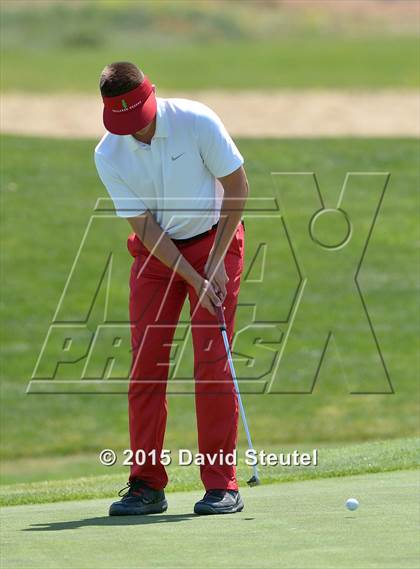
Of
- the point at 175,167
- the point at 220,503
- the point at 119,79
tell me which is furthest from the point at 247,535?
the point at 119,79

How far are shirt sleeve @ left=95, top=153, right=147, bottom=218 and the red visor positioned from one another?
0.88 ft

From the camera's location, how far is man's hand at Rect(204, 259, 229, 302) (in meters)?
5.54

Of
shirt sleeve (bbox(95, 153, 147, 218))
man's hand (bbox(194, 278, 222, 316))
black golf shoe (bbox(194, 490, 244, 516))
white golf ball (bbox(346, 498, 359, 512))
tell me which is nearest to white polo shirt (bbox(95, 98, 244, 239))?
shirt sleeve (bbox(95, 153, 147, 218))

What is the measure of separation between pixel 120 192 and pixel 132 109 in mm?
464

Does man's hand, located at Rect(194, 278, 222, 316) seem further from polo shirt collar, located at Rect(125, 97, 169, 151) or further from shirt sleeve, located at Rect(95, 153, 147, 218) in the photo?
polo shirt collar, located at Rect(125, 97, 169, 151)

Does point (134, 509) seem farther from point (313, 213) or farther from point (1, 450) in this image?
point (313, 213)

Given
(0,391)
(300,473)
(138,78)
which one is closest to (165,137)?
(138,78)

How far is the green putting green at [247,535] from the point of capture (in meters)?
4.24

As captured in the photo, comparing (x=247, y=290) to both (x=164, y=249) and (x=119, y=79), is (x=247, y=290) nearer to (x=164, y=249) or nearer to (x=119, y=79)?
(x=164, y=249)

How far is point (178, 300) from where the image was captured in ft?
18.8

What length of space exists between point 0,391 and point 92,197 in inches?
225

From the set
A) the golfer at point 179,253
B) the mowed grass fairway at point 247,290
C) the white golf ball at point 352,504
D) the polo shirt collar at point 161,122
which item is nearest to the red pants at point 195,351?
the golfer at point 179,253

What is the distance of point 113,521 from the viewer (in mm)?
5324

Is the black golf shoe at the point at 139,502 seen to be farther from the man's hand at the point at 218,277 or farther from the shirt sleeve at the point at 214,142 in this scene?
the shirt sleeve at the point at 214,142
